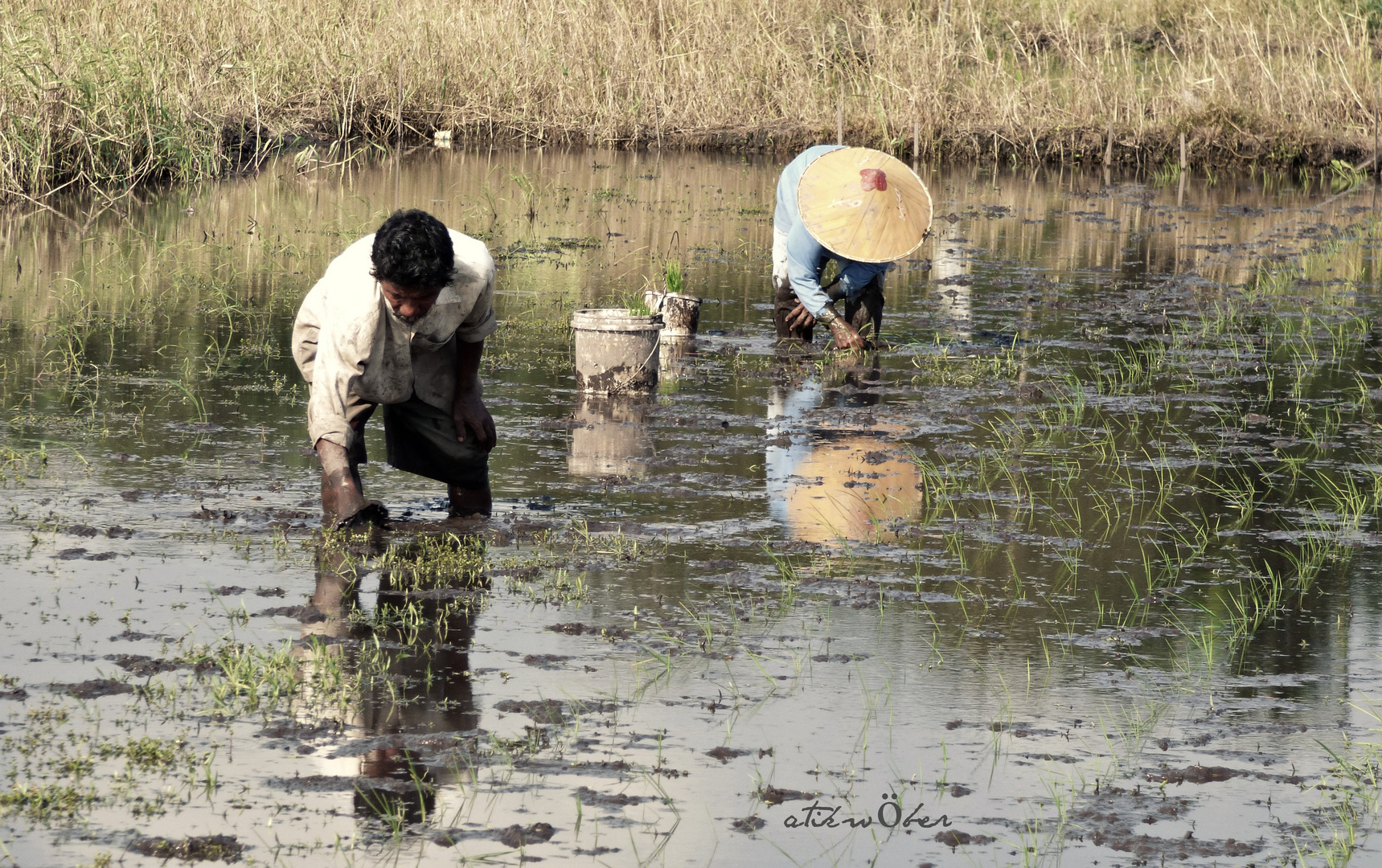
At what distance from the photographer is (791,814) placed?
13.6 ft

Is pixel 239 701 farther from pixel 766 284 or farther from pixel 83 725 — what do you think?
pixel 766 284

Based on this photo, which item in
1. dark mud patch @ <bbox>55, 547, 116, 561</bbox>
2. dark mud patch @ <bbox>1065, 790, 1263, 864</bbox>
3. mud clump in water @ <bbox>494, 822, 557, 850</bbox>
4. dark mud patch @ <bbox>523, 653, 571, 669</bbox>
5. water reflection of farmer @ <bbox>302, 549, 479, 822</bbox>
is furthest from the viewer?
dark mud patch @ <bbox>55, 547, 116, 561</bbox>

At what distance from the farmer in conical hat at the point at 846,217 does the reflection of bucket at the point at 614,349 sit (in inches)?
49.2

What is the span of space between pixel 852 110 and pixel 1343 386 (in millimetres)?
13118

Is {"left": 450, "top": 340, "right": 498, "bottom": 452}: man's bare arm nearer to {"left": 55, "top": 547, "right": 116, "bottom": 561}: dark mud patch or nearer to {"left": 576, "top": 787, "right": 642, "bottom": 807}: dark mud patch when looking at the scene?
{"left": 55, "top": 547, "right": 116, "bottom": 561}: dark mud patch

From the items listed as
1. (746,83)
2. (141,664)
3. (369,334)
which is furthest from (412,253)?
(746,83)

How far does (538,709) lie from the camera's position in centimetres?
465

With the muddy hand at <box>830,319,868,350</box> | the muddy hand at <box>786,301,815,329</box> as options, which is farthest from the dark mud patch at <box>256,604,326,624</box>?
the muddy hand at <box>786,301,815,329</box>

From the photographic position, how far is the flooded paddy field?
13.4 ft

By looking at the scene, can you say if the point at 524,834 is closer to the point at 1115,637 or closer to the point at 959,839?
the point at 959,839

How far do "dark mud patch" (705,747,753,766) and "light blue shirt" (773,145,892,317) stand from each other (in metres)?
5.47

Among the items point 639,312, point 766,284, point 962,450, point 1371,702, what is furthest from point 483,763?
point 766,284

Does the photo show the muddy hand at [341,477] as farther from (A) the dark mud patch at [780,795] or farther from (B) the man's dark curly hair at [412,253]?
(A) the dark mud patch at [780,795]

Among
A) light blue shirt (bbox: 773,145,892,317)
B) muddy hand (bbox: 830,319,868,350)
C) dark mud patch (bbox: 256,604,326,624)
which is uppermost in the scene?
light blue shirt (bbox: 773,145,892,317)
